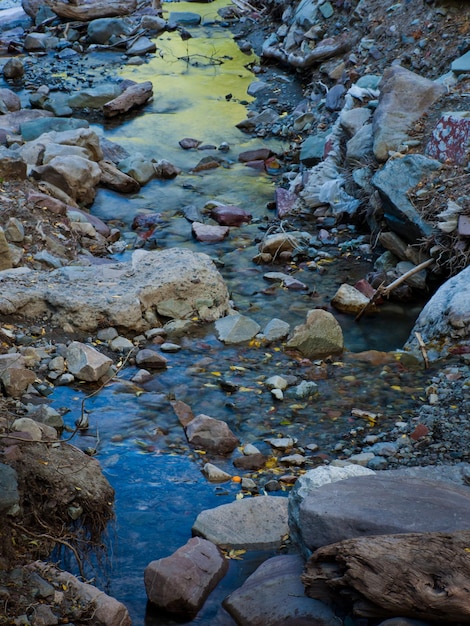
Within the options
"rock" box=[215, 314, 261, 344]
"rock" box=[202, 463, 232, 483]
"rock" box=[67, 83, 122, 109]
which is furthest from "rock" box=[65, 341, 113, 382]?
"rock" box=[67, 83, 122, 109]

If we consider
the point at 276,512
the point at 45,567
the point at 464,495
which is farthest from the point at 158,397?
the point at 464,495

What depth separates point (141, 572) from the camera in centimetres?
362

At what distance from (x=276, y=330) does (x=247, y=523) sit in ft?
7.75

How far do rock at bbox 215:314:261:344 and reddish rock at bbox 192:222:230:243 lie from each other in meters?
1.90

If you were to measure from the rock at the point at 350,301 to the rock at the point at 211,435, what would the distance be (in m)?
2.14

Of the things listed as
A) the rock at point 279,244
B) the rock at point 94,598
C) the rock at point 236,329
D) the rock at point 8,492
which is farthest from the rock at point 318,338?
the rock at point 94,598

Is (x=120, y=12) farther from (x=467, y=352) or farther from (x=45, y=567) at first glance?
(x=45, y=567)

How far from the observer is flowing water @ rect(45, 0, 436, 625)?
3.90 metres

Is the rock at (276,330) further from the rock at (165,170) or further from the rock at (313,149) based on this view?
Result: the rock at (165,170)

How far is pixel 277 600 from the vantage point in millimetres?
3199

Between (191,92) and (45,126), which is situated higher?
(45,126)

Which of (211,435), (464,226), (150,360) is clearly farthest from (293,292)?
(211,435)

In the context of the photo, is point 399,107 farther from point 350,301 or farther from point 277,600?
point 277,600

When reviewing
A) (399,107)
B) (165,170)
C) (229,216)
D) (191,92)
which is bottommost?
(191,92)
